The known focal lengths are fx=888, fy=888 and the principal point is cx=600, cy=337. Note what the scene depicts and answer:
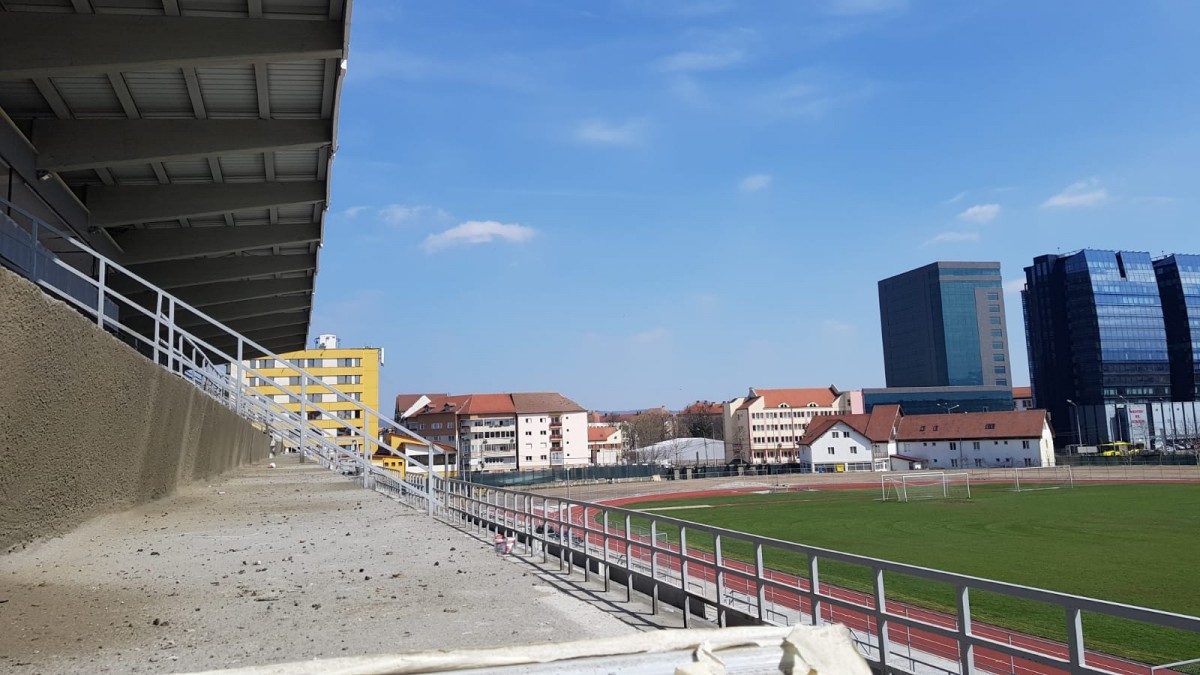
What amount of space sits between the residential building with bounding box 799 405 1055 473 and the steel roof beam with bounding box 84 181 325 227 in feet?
296

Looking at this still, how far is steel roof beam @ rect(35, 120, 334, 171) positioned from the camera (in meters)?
14.2

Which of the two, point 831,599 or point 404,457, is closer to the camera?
point 831,599

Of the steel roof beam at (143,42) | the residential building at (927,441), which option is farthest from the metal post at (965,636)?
the residential building at (927,441)

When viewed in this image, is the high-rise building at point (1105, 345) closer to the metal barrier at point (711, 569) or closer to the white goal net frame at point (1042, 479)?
the white goal net frame at point (1042, 479)

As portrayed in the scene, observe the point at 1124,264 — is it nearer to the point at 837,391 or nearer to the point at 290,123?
the point at 837,391

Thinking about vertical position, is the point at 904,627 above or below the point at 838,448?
above

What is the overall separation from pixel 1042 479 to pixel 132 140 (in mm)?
73809

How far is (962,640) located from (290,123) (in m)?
13.2

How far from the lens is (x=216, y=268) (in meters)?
24.6

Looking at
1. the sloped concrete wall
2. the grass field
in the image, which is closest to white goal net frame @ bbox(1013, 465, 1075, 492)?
the grass field

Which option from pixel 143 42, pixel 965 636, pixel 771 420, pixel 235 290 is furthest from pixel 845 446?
pixel 965 636

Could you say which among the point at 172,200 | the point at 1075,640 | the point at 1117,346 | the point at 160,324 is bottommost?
the point at 1075,640

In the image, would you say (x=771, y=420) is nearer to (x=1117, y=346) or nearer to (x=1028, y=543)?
(x=1117, y=346)

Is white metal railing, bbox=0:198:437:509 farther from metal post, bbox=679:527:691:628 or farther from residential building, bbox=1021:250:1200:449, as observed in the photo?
residential building, bbox=1021:250:1200:449
